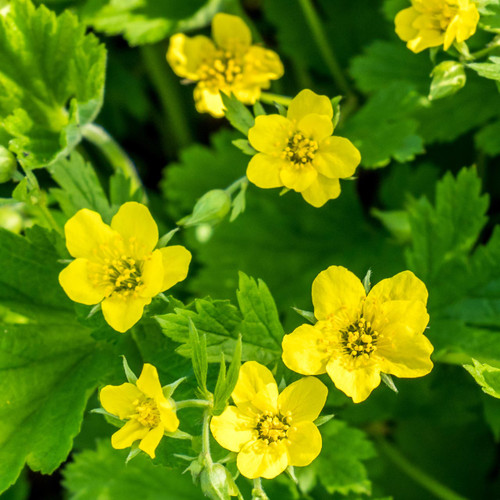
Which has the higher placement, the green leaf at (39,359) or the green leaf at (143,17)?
the green leaf at (143,17)

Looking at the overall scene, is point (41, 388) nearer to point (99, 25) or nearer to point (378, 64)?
point (99, 25)

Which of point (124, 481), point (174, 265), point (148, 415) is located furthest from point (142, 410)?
point (124, 481)

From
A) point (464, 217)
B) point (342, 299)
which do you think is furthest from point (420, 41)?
point (342, 299)

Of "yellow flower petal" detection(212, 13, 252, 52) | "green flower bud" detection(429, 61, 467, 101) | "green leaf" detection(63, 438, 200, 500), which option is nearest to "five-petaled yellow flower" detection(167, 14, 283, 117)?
"yellow flower petal" detection(212, 13, 252, 52)

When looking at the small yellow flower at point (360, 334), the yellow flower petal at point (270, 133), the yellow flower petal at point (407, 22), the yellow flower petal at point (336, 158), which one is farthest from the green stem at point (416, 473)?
the yellow flower petal at point (407, 22)

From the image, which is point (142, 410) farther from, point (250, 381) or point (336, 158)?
point (336, 158)

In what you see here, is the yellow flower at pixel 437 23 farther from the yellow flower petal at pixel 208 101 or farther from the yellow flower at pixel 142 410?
the yellow flower at pixel 142 410
